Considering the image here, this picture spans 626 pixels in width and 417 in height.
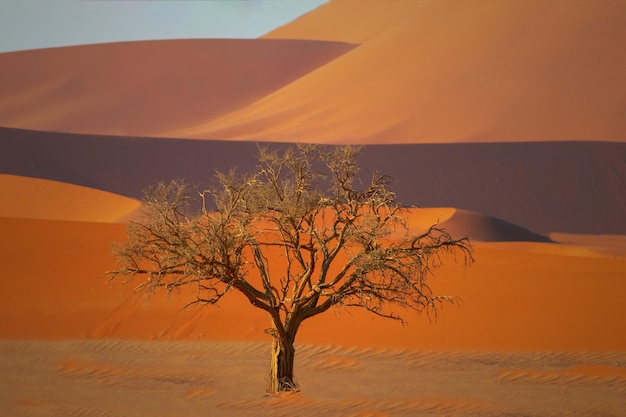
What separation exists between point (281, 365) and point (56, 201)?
33703mm

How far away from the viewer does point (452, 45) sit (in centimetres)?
7181

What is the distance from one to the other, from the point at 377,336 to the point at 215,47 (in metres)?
77.6

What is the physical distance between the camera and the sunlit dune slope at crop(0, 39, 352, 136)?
268 feet

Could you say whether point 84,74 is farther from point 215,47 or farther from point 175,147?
point 175,147

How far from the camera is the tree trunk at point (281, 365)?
42.4ft

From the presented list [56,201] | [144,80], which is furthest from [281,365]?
[144,80]

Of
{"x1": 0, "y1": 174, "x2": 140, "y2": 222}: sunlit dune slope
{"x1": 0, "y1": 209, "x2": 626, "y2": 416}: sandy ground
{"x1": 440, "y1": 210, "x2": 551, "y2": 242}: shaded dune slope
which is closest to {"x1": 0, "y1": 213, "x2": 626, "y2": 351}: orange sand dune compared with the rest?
{"x1": 0, "y1": 209, "x2": 626, "y2": 416}: sandy ground

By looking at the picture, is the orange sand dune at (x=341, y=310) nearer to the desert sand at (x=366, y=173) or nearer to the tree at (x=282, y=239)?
the desert sand at (x=366, y=173)

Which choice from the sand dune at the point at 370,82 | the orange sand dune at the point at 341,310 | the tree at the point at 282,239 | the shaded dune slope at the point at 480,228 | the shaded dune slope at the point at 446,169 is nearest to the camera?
the tree at the point at 282,239

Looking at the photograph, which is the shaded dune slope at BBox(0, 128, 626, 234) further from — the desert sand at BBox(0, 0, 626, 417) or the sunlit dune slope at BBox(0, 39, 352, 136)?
the sunlit dune slope at BBox(0, 39, 352, 136)

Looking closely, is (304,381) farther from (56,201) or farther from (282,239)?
(56,201)

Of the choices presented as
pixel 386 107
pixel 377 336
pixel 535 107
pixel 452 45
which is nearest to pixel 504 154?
pixel 535 107

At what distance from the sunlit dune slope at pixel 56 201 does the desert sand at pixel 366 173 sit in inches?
4.8

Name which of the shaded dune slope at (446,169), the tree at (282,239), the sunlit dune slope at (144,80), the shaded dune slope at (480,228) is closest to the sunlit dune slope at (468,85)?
the shaded dune slope at (446,169)
